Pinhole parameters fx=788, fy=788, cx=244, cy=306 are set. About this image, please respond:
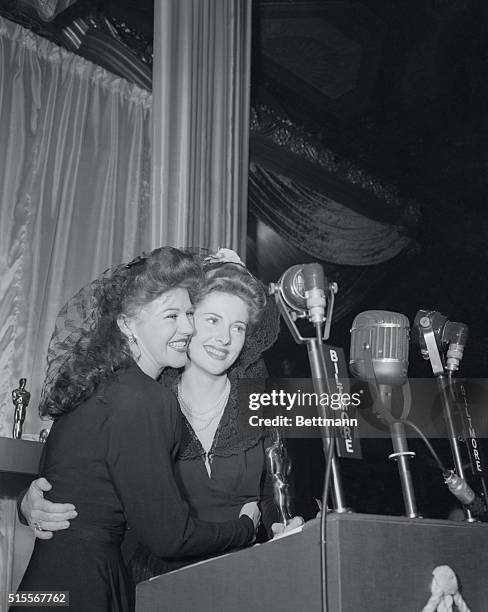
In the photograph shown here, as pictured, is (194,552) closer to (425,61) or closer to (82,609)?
(82,609)

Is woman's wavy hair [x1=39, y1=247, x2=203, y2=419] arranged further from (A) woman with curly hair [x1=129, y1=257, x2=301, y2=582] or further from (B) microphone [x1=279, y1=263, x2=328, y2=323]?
(B) microphone [x1=279, y1=263, x2=328, y2=323]

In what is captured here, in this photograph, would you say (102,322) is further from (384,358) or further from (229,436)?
(384,358)

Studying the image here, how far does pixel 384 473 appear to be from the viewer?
4496mm

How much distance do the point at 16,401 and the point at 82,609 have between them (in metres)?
0.93

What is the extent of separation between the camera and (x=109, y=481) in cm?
160

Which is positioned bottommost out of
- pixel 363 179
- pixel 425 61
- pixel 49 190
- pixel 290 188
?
pixel 49 190

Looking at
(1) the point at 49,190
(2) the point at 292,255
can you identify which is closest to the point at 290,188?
(2) the point at 292,255

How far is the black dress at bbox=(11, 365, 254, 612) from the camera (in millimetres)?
1532

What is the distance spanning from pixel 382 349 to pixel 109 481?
62cm

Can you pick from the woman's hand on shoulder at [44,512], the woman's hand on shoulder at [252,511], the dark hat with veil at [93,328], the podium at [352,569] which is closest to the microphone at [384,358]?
the podium at [352,569]

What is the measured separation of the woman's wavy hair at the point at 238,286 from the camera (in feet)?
6.75

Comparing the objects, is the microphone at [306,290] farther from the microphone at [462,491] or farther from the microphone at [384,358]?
the microphone at [462,491]

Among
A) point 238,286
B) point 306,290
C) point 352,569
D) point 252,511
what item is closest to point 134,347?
point 238,286

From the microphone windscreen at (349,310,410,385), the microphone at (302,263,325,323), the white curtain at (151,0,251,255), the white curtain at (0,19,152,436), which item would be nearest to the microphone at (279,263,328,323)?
the microphone at (302,263,325,323)
